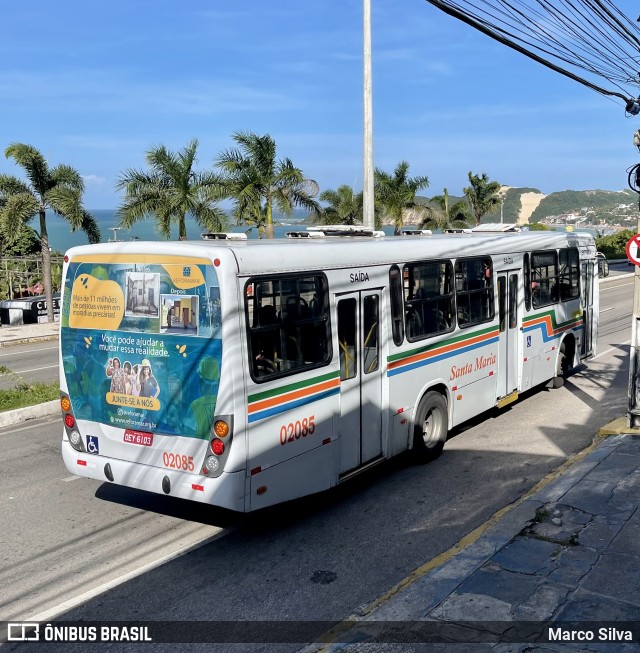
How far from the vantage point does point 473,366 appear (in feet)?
35.5

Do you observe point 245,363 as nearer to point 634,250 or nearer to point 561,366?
point 634,250

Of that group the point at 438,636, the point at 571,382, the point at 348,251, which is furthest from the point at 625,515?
the point at 571,382

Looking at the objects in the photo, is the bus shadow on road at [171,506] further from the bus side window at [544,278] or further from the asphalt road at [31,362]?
the bus side window at [544,278]

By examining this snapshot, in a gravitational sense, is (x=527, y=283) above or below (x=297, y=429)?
above

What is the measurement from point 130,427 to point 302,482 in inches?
68.0

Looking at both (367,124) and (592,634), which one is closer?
(592,634)

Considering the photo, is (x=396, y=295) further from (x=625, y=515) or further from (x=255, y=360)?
(x=625, y=515)

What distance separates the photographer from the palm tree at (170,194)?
80.0 feet

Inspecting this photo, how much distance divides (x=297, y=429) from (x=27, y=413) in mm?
6741

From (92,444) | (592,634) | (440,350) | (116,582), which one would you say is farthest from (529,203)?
(592,634)

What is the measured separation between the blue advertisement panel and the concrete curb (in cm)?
497

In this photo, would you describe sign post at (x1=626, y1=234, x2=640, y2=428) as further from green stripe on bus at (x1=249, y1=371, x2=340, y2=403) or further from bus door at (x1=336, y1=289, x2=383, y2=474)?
green stripe on bus at (x1=249, y1=371, x2=340, y2=403)

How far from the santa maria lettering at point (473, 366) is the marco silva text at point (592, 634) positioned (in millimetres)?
5096

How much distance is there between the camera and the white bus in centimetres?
683
